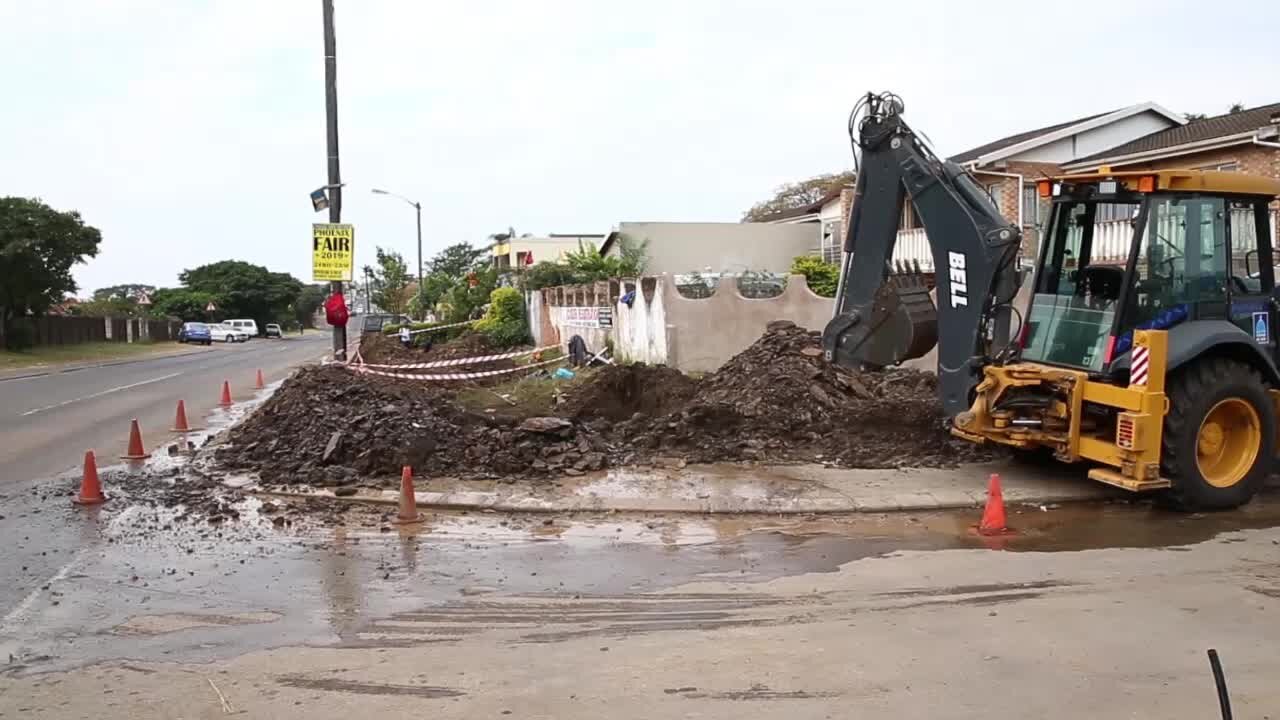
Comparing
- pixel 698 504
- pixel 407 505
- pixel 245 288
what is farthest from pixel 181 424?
pixel 245 288

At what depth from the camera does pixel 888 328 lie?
34.1 ft

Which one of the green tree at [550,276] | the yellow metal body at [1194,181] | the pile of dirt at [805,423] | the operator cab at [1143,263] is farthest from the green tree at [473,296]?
the yellow metal body at [1194,181]

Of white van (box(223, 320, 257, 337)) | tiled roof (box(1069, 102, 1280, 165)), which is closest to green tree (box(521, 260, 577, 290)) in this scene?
tiled roof (box(1069, 102, 1280, 165))

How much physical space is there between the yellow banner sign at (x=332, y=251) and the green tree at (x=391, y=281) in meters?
48.0

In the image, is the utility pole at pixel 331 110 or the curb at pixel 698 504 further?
the utility pole at pixel 331 110

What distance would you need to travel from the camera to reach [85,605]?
22.3 feet

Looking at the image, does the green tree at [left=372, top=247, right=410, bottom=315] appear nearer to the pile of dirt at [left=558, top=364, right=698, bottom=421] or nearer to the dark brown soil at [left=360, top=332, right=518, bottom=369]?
the dark brown soil at [left=360, top=332, right=518, bottom=369]

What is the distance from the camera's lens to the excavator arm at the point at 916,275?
9.88 meters

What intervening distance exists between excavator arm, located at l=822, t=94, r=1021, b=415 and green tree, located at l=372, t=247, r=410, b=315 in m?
54.3

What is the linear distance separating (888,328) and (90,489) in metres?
8.11

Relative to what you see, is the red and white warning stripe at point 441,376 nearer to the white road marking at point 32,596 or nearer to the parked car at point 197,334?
the white road marking at point 32,596

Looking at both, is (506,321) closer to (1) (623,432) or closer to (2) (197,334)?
(1) (623,432)

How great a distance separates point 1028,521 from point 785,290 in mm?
9852

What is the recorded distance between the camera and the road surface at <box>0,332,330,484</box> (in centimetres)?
1329
